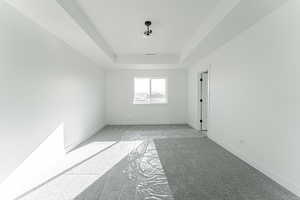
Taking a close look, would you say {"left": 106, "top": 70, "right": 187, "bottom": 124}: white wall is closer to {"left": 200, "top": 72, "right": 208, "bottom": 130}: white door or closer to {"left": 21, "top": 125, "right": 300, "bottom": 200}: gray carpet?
{"left": 200, "top": 72, "right": 208, "bottom": 130}: white door

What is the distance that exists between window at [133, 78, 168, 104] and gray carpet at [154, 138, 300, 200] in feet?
11.6

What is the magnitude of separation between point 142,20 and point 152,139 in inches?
119

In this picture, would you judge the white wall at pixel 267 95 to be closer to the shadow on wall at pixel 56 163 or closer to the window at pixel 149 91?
the shadow on wall at pixel 56 163

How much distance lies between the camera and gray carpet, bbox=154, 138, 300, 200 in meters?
2.00

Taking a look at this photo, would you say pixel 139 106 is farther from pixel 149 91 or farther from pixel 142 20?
pixel 142 20

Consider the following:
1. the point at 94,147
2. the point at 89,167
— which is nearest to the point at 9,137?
the point at 89,167

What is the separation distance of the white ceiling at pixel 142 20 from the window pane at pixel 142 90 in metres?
2.70

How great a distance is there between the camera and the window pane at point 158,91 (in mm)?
7004

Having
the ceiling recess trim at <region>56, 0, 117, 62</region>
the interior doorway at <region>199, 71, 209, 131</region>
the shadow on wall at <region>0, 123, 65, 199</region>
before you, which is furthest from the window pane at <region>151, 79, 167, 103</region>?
the shadow on wall at <region>0, 123, 65, 199</region>

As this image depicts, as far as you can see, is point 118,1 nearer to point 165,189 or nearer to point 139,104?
point 165,189

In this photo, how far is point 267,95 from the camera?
95.8 inches

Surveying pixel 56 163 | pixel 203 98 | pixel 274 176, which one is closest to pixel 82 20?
pixel 56 163

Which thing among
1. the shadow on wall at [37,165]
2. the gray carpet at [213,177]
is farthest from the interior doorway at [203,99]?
the shadow on wall at [37,165]

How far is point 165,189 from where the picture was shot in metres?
2.12
